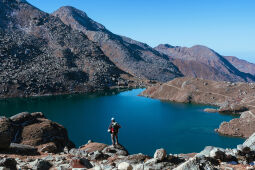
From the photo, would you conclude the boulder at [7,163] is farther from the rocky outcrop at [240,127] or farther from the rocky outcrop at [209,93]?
the rocky outcrop at [209,93]

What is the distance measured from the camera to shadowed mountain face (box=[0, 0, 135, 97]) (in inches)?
5017

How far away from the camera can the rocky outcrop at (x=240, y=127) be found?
205 ft

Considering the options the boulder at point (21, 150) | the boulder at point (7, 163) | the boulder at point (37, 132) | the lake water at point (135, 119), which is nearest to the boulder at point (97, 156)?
the boulder at point (21, 150)

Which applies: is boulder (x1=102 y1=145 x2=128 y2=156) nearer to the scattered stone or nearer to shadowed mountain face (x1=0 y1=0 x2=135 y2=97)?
the scattered stone

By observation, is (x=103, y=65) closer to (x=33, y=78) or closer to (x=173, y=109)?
(x=33, y=78)

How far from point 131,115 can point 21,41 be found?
102 metres

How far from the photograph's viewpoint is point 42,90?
12556 cm

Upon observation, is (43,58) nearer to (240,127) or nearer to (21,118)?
(240,127)

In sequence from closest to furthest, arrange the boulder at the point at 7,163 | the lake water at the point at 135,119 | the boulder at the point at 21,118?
the boulder at the point at 7,163 < the boulder at the point at 21,118 < the lake water at the point at 135,119

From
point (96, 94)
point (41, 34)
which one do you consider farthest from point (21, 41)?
point (96, 94)

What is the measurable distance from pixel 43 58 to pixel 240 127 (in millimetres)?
118832

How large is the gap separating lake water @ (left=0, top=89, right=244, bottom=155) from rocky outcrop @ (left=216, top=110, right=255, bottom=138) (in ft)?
8.29

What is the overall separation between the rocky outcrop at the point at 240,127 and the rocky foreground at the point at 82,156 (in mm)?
45080

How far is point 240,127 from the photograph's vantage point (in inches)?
2518
